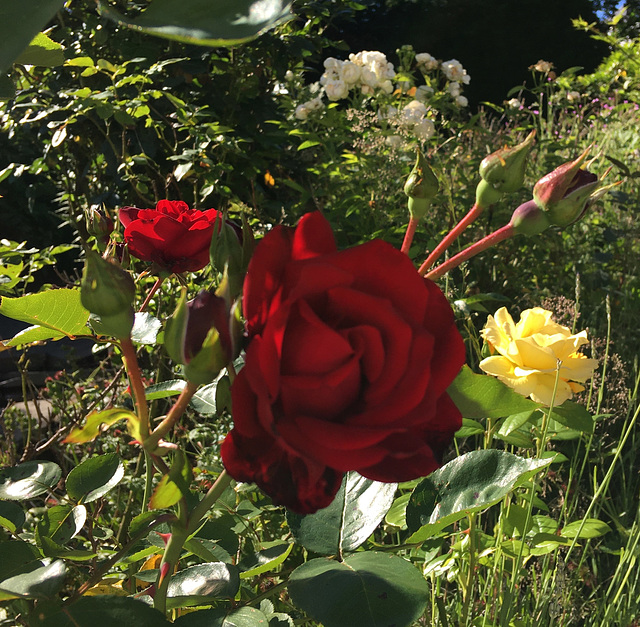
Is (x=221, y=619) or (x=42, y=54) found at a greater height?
(x=42, y=54)

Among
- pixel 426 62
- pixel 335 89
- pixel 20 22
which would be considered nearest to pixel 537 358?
pixel 20 22

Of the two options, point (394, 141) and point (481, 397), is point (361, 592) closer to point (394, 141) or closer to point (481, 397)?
point (481, 397)

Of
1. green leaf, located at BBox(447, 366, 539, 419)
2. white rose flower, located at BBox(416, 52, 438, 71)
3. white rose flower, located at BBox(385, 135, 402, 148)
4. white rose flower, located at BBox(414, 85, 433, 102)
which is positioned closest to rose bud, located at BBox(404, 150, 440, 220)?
green leaf, located at BBox(447, 366, 539, 419)

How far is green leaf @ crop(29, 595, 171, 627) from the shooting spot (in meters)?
0.38

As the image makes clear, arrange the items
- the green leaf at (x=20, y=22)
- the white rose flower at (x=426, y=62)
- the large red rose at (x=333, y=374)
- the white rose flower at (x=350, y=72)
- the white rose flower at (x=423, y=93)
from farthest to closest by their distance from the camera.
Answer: the white rose flower at (x=426, y=62) → the white rose flower at (x=423, y=93) → the white rose flower at (x=350, y=72) → the large red rose at (x=333, y=374) → the green leaf at (x=20, y=22)

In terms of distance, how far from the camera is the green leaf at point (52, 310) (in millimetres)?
455

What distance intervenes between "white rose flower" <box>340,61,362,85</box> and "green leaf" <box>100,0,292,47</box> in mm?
2754

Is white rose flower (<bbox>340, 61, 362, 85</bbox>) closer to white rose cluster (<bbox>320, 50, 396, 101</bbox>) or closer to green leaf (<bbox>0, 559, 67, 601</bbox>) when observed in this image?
white rose cluster (<bbox>320, 50, 396, 101</bbox>)

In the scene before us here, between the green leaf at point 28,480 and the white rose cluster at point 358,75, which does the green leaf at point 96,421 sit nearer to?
the green leaf at point 28,480

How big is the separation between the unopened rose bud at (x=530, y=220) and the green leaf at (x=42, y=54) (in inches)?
13.0

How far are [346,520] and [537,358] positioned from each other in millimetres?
385

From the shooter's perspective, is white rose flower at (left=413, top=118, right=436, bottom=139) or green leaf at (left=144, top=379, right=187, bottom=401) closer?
green leaf at (left=144, top=379, right=187, bottom=401)

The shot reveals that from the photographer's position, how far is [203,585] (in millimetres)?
451

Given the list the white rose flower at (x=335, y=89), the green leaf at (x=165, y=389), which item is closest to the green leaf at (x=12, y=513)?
the green leaf at (x=165, y=389)
